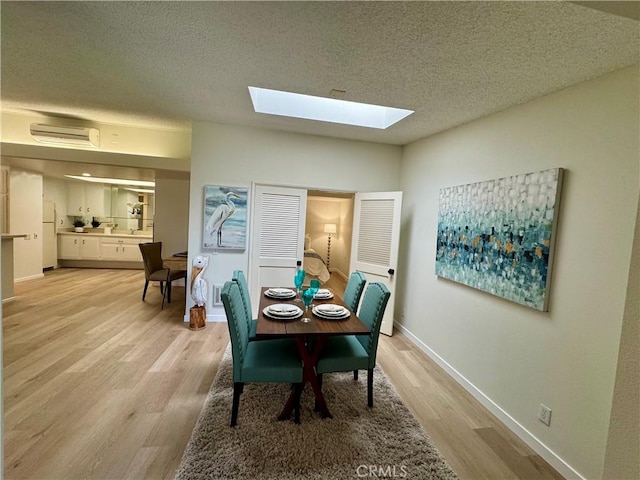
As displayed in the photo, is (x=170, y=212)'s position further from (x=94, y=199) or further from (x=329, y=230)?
(x=329, y=230)

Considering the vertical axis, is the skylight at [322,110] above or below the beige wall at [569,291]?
above

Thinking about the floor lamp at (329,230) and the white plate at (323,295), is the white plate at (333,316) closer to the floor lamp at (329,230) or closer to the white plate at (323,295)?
the white plate at (323,295)

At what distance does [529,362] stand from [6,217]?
789 centimetres

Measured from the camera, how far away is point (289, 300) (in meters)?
2.71

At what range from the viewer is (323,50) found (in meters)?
1.88

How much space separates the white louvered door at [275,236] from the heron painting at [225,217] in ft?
0.52

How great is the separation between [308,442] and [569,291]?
6.54 feet

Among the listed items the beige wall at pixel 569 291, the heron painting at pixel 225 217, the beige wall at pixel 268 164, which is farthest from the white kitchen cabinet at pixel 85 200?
the beige wall at pixel 569 291

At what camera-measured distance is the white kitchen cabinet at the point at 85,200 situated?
7258 mm

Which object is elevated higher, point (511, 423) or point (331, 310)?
point (331, 310)

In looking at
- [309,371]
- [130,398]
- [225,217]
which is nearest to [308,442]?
[309,371]

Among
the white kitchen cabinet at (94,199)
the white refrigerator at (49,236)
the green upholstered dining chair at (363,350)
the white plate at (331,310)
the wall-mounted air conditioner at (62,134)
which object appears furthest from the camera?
the white kitchen cabinet at (94,199)

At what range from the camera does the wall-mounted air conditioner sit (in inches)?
149

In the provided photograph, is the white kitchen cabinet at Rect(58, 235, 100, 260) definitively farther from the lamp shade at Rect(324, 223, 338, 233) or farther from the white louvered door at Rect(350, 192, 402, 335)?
the white louvered door at Rect(350, 192, 402, 335)
